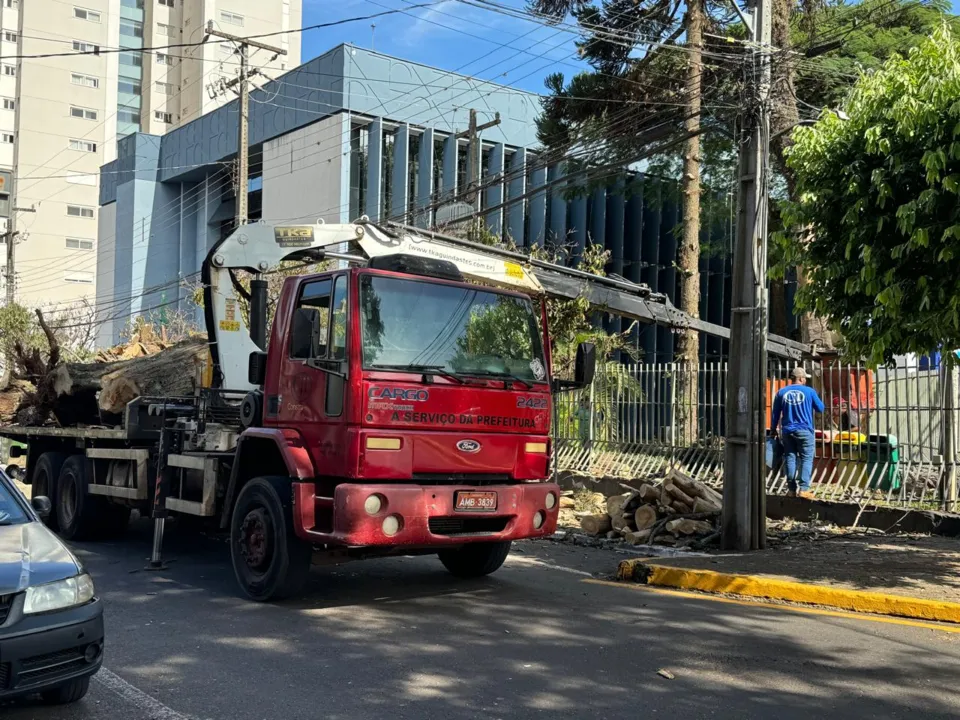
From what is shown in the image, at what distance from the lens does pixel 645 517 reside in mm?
11617

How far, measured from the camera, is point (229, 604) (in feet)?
24.4

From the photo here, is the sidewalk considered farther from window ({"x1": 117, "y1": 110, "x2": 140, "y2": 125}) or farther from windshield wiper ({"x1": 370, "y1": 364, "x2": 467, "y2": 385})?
window ({"x1": 117, "y1": 110, "x2": 140, "y2": 125})

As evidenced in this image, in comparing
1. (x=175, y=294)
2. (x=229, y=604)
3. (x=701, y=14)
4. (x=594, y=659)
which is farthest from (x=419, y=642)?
(x=175, y=294)

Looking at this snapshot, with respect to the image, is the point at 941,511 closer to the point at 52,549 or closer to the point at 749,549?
the point at 749,549

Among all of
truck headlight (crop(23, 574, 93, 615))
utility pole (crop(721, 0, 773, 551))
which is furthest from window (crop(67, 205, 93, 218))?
truck headlight (crop(23, 574, 93, 615))

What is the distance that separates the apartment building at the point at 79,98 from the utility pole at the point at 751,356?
5924 centimetres

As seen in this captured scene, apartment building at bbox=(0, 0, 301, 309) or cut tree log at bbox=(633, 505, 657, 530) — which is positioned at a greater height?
apartment building at bbox=(0, 0, 301, 309)

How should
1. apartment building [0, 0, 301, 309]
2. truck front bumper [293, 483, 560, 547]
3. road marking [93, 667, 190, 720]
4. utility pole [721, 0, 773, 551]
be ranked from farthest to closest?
apartment building [0, 0, 301, 309], utility pole [721, 0, 773, 551], truck front bumper [293, 483, 560, 547], road marking [93, 667, 190, 720]

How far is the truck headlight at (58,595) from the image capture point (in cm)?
443

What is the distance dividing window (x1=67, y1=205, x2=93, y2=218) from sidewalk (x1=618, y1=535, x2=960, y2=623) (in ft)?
221

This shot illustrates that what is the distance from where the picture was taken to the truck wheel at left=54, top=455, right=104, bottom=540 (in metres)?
10.6

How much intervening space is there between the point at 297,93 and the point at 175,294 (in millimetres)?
15257

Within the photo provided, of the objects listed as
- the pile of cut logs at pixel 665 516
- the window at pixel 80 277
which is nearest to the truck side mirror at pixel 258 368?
the pile of cut logs at pixel 665 516

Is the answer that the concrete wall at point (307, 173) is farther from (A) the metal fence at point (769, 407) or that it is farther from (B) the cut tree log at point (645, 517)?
(B) the cut tree log at point (645, 517)
